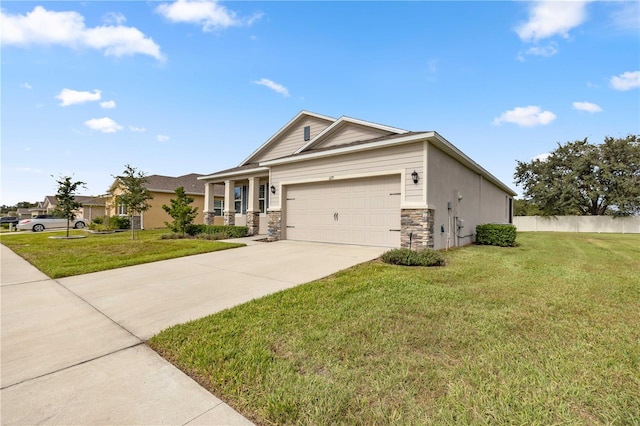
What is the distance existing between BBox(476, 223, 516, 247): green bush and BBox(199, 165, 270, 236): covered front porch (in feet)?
32.3

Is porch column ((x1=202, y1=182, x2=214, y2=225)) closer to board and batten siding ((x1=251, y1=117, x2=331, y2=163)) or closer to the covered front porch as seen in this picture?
the covered front porch

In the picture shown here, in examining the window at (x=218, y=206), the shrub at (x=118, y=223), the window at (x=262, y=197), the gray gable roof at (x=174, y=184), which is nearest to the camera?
the window at (x=262, y=197)

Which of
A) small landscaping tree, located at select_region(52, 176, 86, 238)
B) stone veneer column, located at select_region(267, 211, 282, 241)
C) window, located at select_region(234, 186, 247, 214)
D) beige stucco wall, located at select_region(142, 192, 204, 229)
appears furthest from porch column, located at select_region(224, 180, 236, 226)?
small landscaping tree, located at select_region(52, 176, 86, 238)

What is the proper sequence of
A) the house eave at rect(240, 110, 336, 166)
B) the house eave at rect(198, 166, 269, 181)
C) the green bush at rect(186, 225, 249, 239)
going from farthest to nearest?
1. the house eave at rect(198, 166, 269, 181)
2. the green bush at rect(186, 225, 249, 239)
3. the house eave at rect(240, 110, 336, 166)

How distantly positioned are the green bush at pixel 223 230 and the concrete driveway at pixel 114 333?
618 cm

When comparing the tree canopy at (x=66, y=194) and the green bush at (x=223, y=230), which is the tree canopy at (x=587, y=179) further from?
the tree canopy at (x=66, y=194)

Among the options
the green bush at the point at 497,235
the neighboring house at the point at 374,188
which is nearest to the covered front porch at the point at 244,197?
A: the neighboring house at the point at 374,188

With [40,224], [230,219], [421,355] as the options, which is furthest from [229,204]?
[40,224]

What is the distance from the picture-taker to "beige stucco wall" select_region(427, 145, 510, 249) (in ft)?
28.0

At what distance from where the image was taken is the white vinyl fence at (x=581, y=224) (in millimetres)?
23578

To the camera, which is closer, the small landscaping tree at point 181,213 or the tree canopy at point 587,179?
the small landscaping tree at point 181,213

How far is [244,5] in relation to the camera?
8.44 m

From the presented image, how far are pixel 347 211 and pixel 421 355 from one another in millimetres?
7290

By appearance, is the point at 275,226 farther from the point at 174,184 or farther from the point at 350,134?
the point at 174,184
